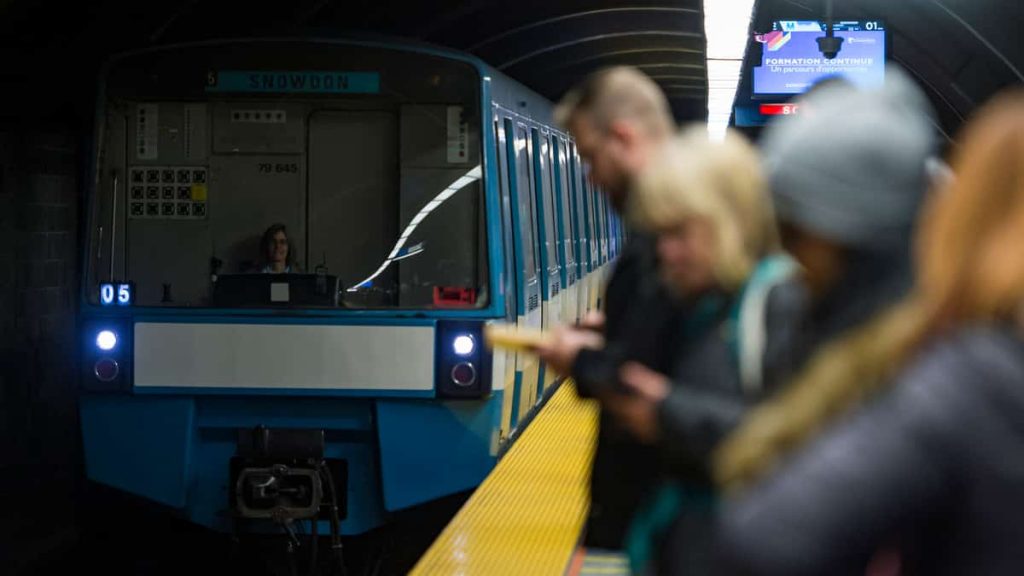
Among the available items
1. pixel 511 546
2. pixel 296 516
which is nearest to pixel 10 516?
pixel 296 516

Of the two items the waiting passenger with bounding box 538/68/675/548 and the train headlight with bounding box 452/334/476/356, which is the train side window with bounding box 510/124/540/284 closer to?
the train headlight with bounding box 452/334/476/356

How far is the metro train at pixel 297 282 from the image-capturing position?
23.8 ft

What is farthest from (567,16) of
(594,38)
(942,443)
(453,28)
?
(942,443)

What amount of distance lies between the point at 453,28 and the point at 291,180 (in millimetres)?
8904

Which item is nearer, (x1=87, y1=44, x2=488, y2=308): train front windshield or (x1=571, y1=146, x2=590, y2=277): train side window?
(x1=87, y1=44, x2=488, y2=308): train front windshield

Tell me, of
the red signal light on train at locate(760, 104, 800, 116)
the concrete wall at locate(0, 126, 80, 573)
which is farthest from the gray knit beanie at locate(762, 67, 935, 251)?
the red signal light on train at locate(760, 104, 800, 116)

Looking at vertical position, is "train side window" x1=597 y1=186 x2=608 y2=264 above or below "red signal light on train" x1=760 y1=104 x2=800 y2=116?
below

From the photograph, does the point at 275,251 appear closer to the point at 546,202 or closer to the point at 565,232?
the point at 546,202

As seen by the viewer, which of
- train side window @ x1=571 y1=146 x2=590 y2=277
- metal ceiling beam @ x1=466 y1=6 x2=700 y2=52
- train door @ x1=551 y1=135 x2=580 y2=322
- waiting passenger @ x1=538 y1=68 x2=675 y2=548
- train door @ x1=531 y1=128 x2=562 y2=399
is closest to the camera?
waiting passenger @ x1=538 y1=68 x2=675 y2=548

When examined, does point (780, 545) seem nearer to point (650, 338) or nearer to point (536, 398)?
point (650, 338)

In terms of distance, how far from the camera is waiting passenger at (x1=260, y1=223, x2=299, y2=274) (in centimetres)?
761

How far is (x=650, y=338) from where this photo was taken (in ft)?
8.89

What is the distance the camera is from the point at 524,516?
6480mm

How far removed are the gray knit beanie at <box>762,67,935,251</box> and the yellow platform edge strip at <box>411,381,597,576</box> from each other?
10.9ft
